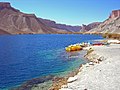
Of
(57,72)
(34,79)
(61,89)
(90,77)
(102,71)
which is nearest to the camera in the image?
(61,89)

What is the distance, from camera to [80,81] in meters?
21.7

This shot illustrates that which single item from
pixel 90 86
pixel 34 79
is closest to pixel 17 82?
pixel 34 79

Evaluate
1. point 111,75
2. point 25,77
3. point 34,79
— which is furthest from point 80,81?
point 25,77

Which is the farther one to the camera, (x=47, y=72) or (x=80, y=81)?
(x=47, y=72)

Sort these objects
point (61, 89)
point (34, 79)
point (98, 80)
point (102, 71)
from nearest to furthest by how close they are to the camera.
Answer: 1. point (61, 89)
2. point (98, 80)
3. point (102, 71)
4. point (34, 79)

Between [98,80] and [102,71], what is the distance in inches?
159

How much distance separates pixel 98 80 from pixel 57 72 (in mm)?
10220

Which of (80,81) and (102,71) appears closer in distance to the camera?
(80,81)

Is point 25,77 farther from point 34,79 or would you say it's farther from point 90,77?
point 90,77

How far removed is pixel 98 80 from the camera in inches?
850

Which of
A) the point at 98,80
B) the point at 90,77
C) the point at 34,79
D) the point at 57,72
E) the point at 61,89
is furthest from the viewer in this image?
the point at 57,72

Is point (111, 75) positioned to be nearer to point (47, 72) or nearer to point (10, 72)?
point (47, 72)

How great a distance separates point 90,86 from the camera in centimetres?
1970

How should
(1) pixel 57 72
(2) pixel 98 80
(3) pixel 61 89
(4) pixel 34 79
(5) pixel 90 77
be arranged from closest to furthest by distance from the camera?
1. (3) pixel 61 89
2. (2) pixel 98 80
3. (5) pixel 90 77
4. (4) pixel 34 79
5. (1) pixel 57 72
